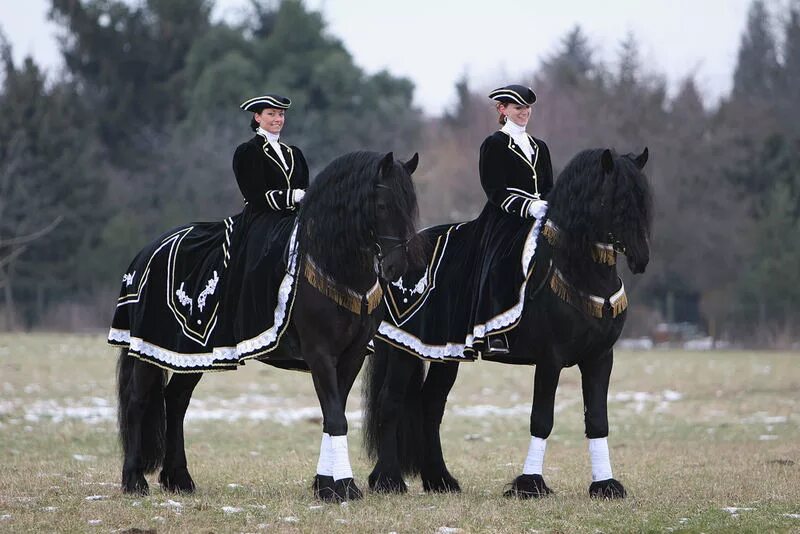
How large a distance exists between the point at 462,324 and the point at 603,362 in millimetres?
1155

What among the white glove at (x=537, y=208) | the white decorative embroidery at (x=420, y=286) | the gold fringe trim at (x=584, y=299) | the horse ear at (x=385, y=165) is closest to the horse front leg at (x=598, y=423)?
the gold fringe trim at (x=584, y=299)

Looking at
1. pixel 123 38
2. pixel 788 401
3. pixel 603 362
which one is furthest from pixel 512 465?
pixel 123 38

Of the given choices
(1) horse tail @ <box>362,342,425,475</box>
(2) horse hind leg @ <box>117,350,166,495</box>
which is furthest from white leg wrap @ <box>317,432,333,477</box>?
(2) horse hind leg @ <box>117,350,166,495</box>

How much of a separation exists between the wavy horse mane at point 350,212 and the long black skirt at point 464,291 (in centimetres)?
99

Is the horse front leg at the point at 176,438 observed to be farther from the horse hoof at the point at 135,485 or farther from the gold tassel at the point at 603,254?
the gold tassel at the point at 603,254

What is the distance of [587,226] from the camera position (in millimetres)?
8523

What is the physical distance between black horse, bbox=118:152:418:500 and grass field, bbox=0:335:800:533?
60cm

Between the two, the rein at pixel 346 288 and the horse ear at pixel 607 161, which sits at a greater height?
the horse ear at pixel 607 161

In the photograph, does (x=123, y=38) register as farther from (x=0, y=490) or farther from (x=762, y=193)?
(x=0, y=490)

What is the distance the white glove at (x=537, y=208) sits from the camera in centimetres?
891

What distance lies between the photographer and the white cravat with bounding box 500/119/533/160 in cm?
944

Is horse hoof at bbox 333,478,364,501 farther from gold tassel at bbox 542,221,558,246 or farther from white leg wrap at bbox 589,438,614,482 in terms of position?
gold tassel at bbox 542,221,558,246

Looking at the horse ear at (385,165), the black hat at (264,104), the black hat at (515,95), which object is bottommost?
the horse ear at (385,165)

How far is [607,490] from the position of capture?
8.73 metres
